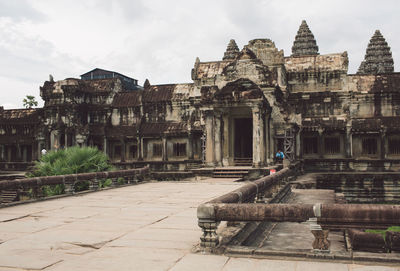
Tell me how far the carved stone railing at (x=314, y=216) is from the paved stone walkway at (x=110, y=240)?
42cm

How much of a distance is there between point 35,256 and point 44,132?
1281 inches

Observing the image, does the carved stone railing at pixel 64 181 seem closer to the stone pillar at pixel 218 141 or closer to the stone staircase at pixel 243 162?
the stone pillar at pixel 218 141

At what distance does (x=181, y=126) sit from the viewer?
33.4 meters

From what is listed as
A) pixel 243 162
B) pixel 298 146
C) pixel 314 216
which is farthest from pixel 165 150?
pixel 314 216

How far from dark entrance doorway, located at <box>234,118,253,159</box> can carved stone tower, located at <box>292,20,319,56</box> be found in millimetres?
28489

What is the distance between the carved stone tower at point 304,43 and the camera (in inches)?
1976

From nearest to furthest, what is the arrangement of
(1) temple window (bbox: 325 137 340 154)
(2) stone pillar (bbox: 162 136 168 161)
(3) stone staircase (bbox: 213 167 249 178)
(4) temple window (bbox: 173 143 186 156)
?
1. (3) stone staircase (bbox: 213 167 249 178)
2. (1) temple window (bbox: 325 137 340 154)
3. (2) stone pillar (bbox: 162 136 168 161)
4. (4) temple window (bbox: 173 143 186 156)

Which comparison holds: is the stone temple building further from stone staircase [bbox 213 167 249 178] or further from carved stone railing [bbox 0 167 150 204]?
carved stone railing [bbox 0 167 150 204]

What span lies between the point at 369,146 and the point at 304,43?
78.8 feet

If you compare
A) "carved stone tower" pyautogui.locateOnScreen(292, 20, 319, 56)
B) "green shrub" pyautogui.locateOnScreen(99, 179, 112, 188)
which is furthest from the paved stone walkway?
"carved stone tower" pyautogui.locateOnScreen(292, 20, 319, 56)

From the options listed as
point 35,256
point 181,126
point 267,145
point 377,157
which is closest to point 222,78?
point 267,145

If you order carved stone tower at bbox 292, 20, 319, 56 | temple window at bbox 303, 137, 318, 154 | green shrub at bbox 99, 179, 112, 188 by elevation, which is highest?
carved stone tower at bbox 292, 20, 319, 56

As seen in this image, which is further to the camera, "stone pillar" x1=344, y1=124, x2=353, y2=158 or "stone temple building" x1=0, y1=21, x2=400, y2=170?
"stone pillar" x1=344, y1=124, x2=353, y2=158

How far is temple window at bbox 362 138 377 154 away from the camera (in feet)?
97.1
